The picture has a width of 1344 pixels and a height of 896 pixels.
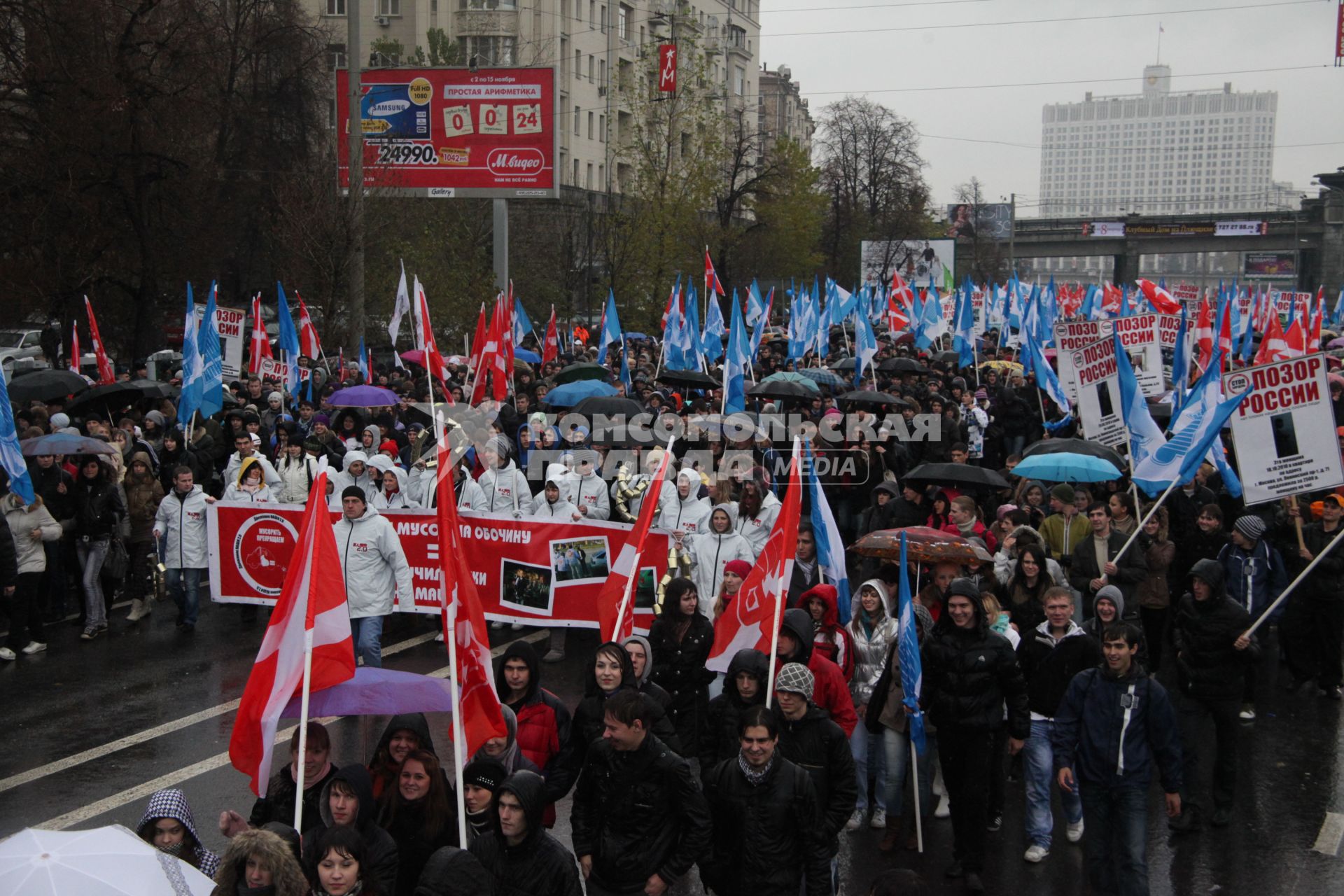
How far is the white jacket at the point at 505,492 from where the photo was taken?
11.7 m

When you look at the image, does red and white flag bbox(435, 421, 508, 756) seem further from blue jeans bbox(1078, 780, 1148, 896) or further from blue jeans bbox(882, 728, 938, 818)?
blue jeans bbox(1078, 780, 1148, 896)

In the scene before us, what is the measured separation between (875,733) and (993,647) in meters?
0.89

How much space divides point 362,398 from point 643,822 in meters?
11.5

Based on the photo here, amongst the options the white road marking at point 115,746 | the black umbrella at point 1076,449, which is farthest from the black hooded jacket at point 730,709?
the black umbrella at point 1076,449

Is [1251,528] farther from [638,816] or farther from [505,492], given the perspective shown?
[638,816]

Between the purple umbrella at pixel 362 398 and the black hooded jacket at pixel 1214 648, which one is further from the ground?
the purple umbrella at pixel 362 398

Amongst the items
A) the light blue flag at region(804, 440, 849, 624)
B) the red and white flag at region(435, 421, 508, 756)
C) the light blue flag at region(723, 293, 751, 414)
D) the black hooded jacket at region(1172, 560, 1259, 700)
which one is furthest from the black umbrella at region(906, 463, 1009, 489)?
the red and white flag at region(435, 421, 508, 756)

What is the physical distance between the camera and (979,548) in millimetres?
8500

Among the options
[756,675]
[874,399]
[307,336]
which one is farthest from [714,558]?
[307,336]

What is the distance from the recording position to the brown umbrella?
26.8ft

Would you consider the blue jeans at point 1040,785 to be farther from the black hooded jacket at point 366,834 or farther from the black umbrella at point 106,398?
the black umbrella at point 106,398

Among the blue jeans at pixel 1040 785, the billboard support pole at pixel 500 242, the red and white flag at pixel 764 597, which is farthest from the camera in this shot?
the billboard support pole at pixel 500 242

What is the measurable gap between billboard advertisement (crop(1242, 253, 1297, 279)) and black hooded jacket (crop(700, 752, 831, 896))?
124730 millimetres

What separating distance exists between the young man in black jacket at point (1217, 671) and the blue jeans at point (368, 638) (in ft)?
17.3
